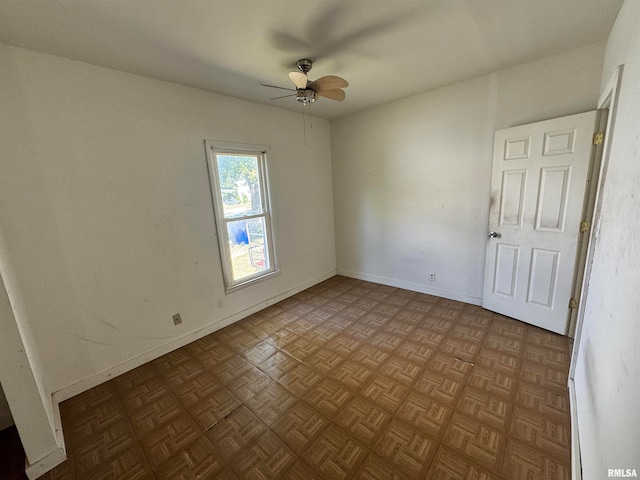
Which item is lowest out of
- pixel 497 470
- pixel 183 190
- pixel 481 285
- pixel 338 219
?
pixel 497 470

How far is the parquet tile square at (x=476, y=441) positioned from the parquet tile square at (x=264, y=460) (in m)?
0.93

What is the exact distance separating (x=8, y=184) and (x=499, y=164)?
4.05 meters

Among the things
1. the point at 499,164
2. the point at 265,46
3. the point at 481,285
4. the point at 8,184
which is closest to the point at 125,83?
the point at 8,184

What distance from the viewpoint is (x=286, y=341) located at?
2.61 meters

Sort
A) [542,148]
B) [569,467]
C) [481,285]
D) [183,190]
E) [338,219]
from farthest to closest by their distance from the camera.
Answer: [338,219]
[481,285]
[183,190]
[542,148]
[569,467]

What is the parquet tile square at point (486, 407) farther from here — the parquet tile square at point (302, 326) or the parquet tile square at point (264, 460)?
the parquet tile square at point (302, 326)

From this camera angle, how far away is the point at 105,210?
82.1 inches

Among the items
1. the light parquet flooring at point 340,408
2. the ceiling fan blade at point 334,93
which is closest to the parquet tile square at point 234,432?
the light parquet flooring at point 340,408

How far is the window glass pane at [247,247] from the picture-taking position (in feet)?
9.96

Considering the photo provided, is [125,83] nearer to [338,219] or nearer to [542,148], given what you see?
[338,219]

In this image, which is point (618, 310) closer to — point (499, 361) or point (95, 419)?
point (499, 361)

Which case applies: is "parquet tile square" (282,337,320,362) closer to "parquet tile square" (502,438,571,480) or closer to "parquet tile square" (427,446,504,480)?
"parquet tile square" (427,446,504,480)

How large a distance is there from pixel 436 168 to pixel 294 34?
2204mm

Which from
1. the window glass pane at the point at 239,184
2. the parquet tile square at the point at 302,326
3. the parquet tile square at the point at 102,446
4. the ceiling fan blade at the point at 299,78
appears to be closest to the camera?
the parquet tile square at the point at 102,446
